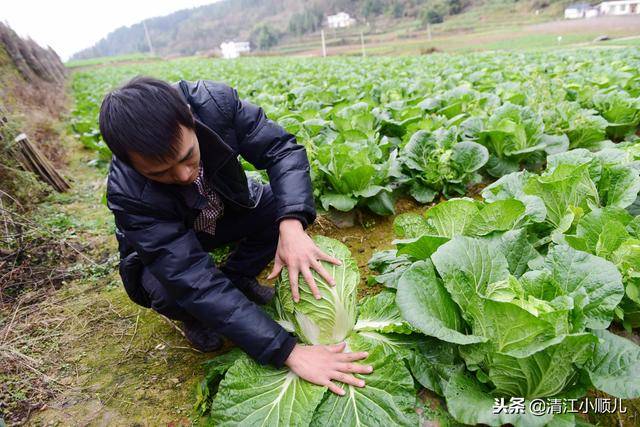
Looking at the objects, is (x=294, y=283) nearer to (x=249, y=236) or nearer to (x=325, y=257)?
(x=325, y=257)

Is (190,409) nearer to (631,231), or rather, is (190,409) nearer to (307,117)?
(631,231)

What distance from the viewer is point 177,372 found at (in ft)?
7.29

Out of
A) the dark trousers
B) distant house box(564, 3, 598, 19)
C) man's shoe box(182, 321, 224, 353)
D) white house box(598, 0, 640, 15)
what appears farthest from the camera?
distant house box(564, 3, 598, 19)

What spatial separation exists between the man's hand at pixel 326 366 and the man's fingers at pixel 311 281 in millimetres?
248

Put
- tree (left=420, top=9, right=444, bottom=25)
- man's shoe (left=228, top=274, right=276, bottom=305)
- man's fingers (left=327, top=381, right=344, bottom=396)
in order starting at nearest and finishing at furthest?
man's fingers (left=327, top=381, right=344, bottom=396), man's shoe (left=228, top=274, right=276, bottom=305), tree (left=420, top=9, right=444, bottom=25)

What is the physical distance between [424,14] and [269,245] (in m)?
69.4

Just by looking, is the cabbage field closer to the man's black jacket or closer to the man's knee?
the man's black jacket

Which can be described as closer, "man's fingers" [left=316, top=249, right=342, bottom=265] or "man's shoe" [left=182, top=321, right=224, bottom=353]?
"man's fingers" [left=316, top=249, right=342, bottom=265]

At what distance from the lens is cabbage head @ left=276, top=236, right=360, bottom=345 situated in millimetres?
1896

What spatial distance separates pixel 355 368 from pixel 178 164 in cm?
118

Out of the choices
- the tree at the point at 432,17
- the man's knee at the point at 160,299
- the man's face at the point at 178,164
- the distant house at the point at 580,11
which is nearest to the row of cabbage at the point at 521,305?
the man's face at the point at 178,164

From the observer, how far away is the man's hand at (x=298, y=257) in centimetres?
188

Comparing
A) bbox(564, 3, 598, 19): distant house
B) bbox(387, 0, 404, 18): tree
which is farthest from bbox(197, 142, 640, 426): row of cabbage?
bbox(387, 0, 404, 18): tree

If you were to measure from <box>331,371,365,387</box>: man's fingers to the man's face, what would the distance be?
1091 millimetres
